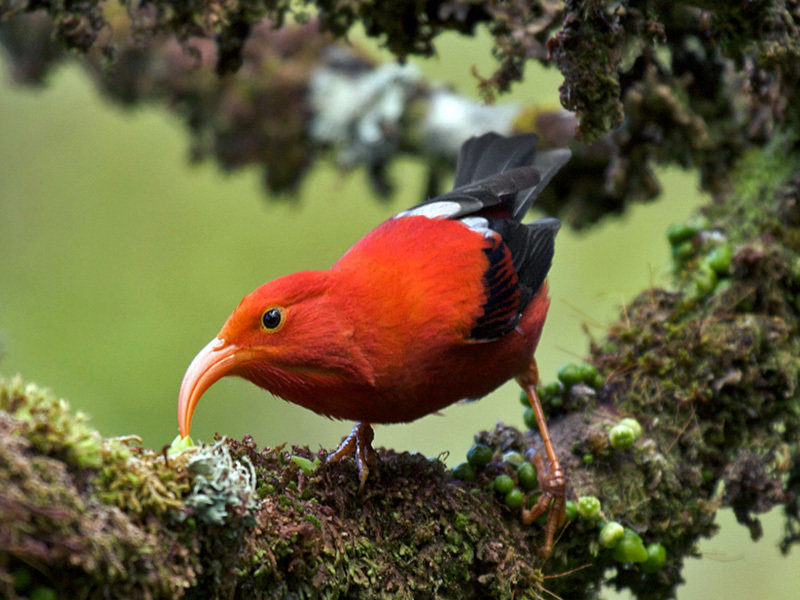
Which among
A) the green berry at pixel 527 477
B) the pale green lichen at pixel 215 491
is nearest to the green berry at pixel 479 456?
the green berry at pixel 527 477

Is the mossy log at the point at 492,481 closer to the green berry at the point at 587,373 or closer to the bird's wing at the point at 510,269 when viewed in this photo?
the green berry at the point at 587,373

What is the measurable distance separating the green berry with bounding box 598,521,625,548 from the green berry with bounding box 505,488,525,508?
1.15 ft

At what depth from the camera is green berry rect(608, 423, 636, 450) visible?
3373 mm

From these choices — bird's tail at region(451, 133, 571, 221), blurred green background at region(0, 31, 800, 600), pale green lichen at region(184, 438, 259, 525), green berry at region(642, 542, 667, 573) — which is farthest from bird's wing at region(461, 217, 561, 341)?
blurred green background at region(0, 31, 800, 600)

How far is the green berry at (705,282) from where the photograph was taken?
4.04 meters

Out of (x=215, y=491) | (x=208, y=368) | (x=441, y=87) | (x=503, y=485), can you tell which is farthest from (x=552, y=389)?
(x=441, y=87)

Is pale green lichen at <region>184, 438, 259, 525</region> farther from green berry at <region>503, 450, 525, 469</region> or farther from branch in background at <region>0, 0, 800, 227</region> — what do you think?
branch in background at <region>0, 0, 800, 227</region>

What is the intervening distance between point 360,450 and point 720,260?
2.16 metres

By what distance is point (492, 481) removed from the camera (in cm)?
320

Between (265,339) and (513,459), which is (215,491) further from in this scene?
(513,459)

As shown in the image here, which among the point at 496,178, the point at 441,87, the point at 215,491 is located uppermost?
the point at 441,87

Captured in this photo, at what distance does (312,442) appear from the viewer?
27.0 feet

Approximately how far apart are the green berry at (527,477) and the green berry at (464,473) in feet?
0.60

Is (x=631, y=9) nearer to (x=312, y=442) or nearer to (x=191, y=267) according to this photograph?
(x=312, y=442)
